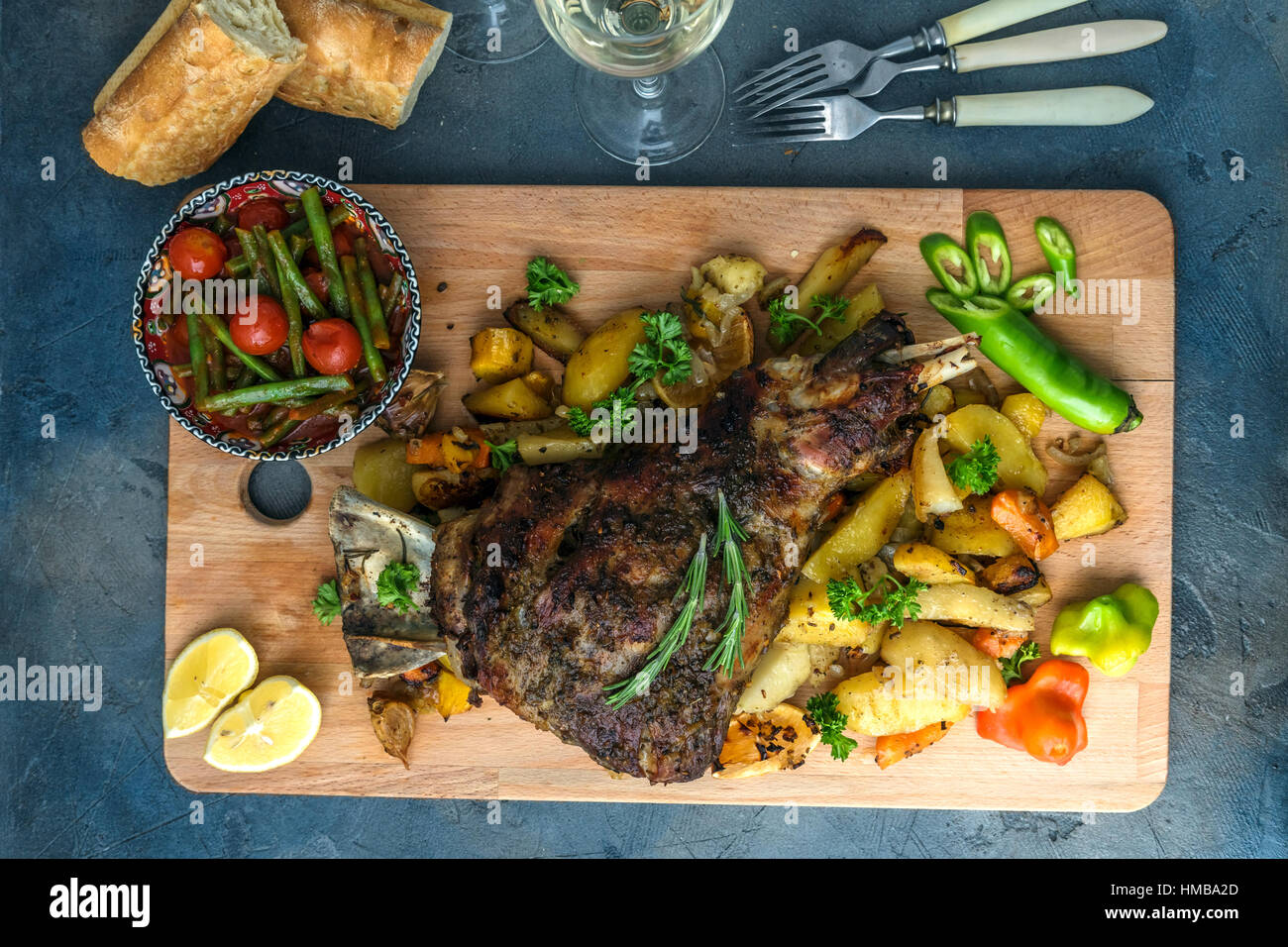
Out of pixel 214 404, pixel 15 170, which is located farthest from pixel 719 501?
pixel 15 170

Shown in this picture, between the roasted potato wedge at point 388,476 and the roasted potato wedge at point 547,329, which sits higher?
the roasted potato wedge at point 547,329

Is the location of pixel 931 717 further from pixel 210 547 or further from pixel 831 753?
pixel 210 547

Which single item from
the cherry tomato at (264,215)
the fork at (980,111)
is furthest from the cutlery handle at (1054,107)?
the cherry tomato at (264,215)

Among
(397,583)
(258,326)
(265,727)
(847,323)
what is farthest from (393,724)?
(847,323)

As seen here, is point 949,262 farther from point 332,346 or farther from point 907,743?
point 332,346

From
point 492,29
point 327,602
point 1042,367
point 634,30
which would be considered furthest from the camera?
point 492,29

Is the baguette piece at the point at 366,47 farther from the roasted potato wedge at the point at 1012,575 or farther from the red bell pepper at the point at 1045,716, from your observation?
the red bell pepper at the point at 1045,716
